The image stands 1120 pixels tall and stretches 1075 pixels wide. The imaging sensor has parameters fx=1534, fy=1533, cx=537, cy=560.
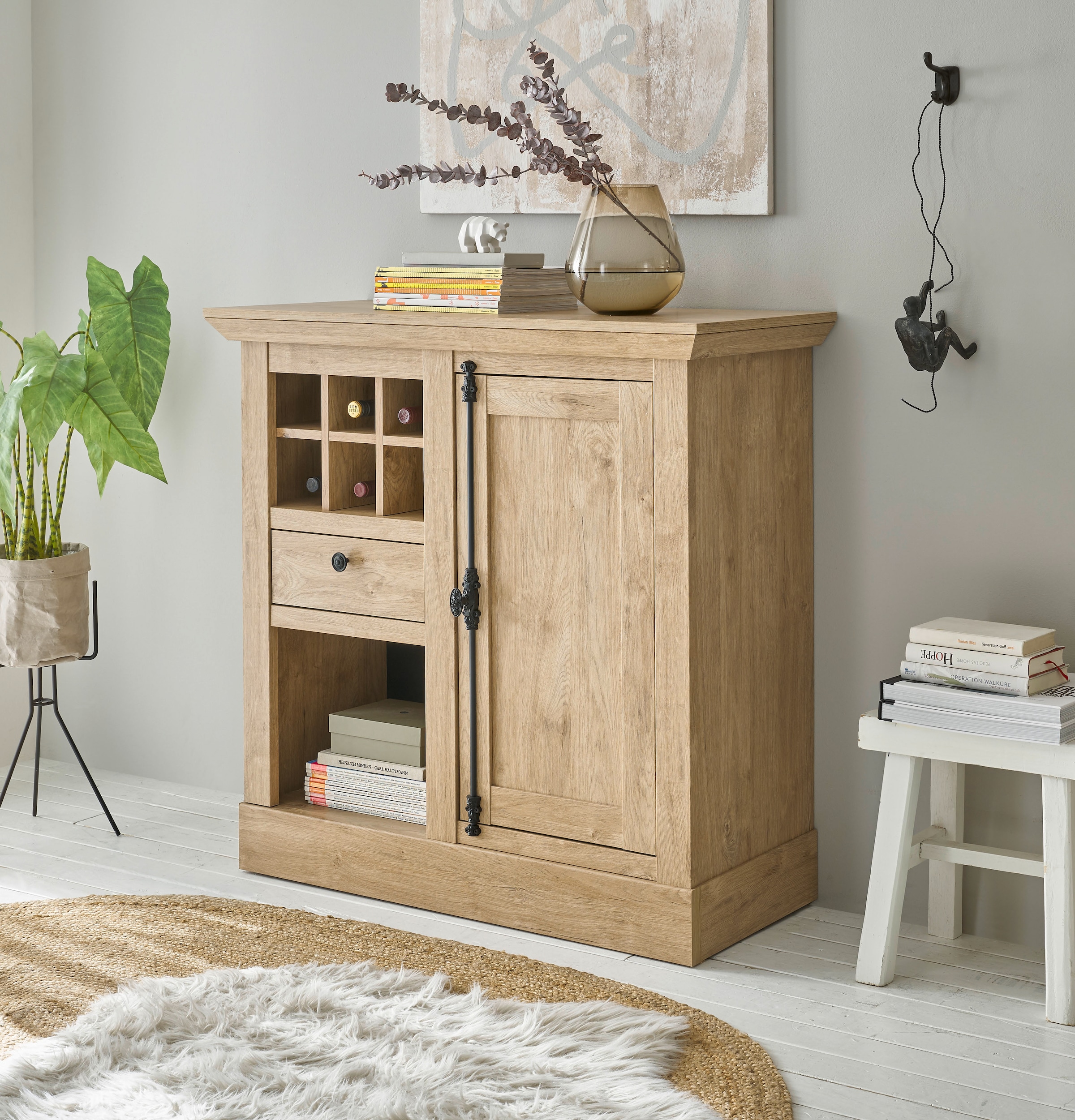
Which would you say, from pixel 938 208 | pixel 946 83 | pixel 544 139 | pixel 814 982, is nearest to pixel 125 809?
pixel 814 982

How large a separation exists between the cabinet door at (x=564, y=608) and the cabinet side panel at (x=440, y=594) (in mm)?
22

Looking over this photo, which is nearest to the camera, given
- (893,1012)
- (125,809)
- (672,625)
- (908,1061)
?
(908,1061)

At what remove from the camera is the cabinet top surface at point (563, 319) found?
256 cm

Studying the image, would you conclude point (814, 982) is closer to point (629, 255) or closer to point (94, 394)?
point (629, 255)

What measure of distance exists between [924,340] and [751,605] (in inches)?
22.2

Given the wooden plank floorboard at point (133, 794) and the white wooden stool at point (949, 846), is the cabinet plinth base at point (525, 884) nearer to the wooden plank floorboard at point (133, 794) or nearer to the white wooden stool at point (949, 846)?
the white wooden stool at point (949, 846)

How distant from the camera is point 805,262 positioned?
Answer: 292 cm

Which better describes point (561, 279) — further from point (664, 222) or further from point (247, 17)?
point (247, 17)

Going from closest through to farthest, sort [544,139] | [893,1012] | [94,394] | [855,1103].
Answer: [855,1103] → [893,1012] → [544,139] → [94,394]

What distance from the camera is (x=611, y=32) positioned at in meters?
3.04

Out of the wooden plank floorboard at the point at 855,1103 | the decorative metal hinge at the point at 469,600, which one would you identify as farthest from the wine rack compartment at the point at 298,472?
the wooden plank floorboard at the point at 855,1103

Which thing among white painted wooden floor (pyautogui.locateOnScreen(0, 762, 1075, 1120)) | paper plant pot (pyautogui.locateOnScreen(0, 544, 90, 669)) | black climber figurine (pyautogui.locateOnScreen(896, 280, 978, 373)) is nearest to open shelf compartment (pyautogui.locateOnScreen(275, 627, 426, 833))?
white painted wooden floor (pyautogui.locateOnScreen(0, 762, 1075, 1120))

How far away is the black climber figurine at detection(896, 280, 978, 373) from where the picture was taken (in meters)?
2.71

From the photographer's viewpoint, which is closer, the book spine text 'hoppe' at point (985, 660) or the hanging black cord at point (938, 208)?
the book spine text 'hoppe' at point (985, 660)
